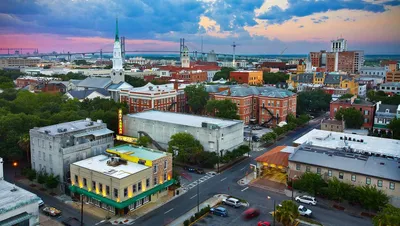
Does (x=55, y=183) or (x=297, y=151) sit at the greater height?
(x=297, y=151)

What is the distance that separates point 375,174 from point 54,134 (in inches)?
1631

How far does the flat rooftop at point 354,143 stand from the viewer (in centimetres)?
5336

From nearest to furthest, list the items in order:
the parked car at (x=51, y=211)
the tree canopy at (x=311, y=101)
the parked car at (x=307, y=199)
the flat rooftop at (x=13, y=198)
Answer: the flat rooftop at (x=13, y=198), the parked car at (x=51, y=211), the parked car at (x=307, y=199), the tree canopy at (x=311, y=101)

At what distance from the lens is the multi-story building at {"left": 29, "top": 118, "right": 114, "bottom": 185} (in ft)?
151

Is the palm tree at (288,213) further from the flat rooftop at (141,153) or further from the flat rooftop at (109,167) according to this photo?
the flat rooftop at (141,153)

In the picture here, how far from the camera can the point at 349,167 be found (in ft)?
145

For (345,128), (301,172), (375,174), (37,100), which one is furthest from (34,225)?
(345,128)

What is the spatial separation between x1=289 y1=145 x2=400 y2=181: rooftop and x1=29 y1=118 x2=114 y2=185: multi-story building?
90.5 ft

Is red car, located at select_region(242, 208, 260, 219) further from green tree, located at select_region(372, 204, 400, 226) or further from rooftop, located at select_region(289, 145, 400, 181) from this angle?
green tree, located at select_region(372, 204, 400, 226)

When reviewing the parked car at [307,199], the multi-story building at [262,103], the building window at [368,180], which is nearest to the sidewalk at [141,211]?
the parked car at [307,199]

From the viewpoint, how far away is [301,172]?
46.5m

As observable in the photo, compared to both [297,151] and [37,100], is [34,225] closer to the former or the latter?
[297,151]

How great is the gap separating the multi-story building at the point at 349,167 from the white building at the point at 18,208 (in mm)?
31484

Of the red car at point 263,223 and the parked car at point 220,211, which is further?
the parked car at point 220,211
